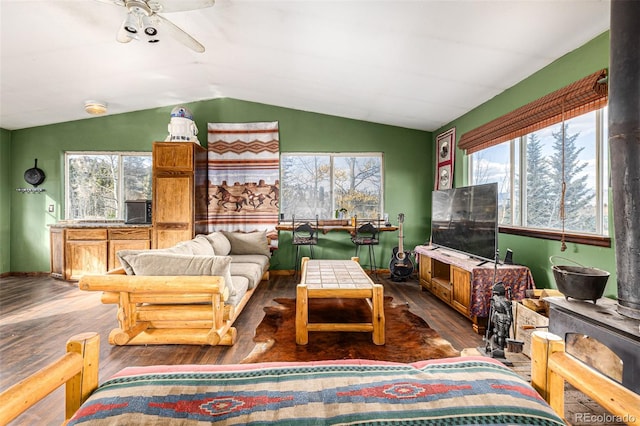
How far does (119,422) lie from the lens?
78cm

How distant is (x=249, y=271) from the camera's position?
3.42 metres

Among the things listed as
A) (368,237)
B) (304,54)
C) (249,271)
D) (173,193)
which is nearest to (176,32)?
(304,54)

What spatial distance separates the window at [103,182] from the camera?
16.8 feet

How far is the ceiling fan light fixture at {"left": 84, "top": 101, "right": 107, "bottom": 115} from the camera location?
4414mm

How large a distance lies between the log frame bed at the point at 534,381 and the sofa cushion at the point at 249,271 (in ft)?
7.49

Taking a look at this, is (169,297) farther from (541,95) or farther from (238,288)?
(541,95)

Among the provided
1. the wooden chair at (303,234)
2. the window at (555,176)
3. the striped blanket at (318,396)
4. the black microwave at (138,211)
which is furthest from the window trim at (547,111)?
the black microwave at (138,211)

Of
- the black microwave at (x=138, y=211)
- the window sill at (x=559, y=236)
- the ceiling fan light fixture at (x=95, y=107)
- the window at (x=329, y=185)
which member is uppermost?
the ceiling fan light fixture at (x=95, y=107)

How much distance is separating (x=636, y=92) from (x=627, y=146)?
27cm

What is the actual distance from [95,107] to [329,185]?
3.72 m

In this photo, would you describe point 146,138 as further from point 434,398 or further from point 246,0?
point 434,398

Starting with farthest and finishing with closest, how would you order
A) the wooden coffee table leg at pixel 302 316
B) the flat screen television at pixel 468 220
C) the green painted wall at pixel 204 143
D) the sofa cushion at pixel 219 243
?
the green painted wall at pixel 204 143 < the sofa cushion at pixel 219 243 < the flat screen television at pixel 468 220 < the wooden coffee table leg at pixel 302 316

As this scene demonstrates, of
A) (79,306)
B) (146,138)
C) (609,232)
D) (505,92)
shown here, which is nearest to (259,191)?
(146,138)

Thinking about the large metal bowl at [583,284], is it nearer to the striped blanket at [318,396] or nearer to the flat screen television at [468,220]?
the flat screen television at [468,220]
